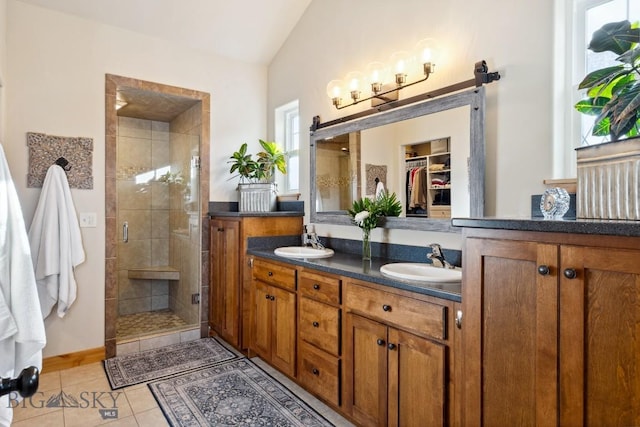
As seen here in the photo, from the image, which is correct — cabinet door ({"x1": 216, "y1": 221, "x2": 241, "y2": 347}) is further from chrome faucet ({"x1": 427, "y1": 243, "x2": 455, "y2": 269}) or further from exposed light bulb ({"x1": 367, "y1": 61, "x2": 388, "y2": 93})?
chrome faucet ({"x1": 427, "y1": 243, "x2": 455, "y2": 269})

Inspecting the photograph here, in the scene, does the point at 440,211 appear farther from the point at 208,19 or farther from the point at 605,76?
the point at 208,19

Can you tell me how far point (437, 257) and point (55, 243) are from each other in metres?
2.69

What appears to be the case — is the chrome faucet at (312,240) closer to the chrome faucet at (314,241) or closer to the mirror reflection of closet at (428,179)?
the chrome faucet at (314,241)

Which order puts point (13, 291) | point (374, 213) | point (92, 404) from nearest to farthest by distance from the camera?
point (13, 291) < point (92, 404) < point (374, 213)

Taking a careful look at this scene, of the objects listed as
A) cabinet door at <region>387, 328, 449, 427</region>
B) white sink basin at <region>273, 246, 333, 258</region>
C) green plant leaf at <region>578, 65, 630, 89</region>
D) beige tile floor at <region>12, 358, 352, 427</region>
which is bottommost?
beige tile floor at <region>12, 358, 352, 427</region>

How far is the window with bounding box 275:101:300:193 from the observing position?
3467 mm

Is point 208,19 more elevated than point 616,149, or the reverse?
point 208,19

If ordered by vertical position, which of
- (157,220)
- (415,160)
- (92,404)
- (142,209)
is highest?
(415,160)

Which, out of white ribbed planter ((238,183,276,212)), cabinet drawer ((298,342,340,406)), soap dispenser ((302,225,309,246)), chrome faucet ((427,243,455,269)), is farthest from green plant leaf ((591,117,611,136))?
→ white ribbed planter ((238,183,276,212))

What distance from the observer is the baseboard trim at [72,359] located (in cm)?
271

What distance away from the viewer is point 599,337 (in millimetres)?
987

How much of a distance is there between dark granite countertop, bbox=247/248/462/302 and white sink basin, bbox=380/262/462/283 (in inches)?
1.3

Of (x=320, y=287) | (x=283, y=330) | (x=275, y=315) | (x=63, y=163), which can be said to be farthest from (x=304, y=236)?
(x=63, y=163)

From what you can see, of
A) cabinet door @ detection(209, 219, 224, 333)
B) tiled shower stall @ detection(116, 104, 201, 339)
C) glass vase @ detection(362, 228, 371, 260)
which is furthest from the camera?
tiled shower stall @ detection(116, 104, 201, 339)
